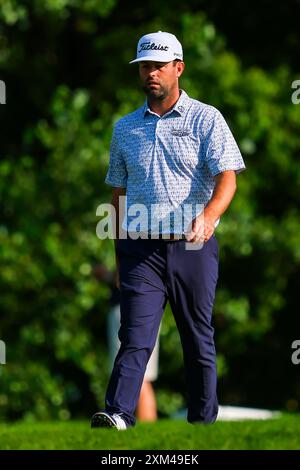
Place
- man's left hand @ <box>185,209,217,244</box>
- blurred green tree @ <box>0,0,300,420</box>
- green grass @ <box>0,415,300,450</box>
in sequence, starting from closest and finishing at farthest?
man's left hand @ <box>185,209,217,244</box>, green grass @ <box>0,415,300,450</box>, blurred green tree @ <box>0,0,300,420</box>

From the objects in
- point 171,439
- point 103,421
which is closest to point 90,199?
point 171,439

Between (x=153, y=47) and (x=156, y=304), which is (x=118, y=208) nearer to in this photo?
(x=156, y=304)

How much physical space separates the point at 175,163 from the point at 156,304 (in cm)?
71

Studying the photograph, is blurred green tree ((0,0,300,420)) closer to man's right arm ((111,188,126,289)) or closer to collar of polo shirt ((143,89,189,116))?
man's right arm ((111,188,126,289))

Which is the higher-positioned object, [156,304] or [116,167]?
[116,167]

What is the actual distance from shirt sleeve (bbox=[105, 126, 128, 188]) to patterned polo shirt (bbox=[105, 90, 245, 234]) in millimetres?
104

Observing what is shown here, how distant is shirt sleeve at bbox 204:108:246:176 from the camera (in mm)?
6715

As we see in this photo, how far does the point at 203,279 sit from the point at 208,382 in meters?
0.53

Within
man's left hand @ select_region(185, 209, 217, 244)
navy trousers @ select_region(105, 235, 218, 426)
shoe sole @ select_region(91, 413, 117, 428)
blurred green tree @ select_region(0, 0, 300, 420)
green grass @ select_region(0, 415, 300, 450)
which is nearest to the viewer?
man's left hand @ select_region(185, 209, 217, 244)

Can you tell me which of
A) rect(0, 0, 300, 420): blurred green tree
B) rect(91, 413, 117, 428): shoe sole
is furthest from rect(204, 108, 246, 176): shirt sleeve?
Answer: rect(0, 0, 300, 420): blurred green tree

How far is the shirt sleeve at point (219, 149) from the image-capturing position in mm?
6715

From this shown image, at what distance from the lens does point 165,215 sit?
6773mm

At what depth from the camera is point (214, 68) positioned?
16.7 m

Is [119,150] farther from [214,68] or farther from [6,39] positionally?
[6,39]
